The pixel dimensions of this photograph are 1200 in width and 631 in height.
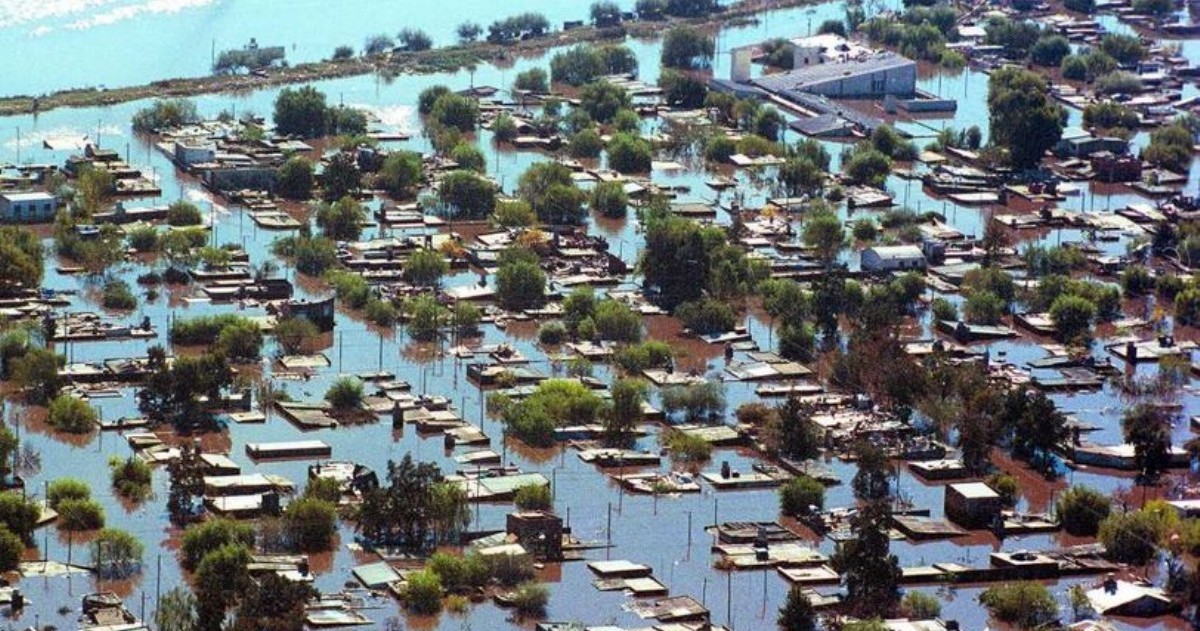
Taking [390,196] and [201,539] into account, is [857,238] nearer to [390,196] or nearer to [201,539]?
[390,196]

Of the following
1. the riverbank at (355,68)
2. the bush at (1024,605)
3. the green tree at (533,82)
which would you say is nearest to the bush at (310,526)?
the bush at (1024,605)

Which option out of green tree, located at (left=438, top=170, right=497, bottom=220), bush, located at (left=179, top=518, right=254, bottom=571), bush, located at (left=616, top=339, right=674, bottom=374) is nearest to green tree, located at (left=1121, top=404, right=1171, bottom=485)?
bush, located at (left=616, top=339, right=674, bottom=374)

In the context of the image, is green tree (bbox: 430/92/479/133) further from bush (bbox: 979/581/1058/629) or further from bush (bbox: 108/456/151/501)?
bush (bbox: 979/581/1058/629)

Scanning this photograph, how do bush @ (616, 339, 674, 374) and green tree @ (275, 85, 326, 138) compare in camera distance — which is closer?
bush @ (616, 339, 674, 374)

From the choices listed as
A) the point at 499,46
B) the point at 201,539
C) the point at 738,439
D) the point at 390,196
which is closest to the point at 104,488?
the point at 201,539

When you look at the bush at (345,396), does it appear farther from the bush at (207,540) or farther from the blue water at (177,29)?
the blue water at (177,29)

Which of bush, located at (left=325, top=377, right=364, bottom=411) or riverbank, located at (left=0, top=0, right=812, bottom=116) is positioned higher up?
riverbank, located at (left=0, top=0, right=812, bottom=116)

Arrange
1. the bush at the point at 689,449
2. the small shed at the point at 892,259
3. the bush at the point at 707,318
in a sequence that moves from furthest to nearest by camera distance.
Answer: the small shed at the point at 892,259
the bush at the point at 707,318
the bush at the point at 689,449
